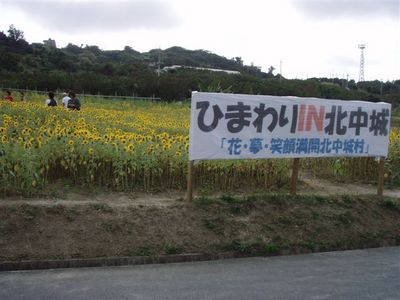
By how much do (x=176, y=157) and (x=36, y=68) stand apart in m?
44.4

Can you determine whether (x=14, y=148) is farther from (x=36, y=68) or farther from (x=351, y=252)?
(x=36, y=68)

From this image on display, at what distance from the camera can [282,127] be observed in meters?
7.38

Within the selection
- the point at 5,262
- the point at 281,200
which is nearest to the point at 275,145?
the point at 281,200

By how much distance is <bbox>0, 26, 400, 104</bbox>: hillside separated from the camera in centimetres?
3684

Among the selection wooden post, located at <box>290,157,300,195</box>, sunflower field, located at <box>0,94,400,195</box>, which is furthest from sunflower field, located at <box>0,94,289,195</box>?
wooden post, located at <box>290,157,300,195</box>

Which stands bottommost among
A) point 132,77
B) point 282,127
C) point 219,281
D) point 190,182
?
point 219,281

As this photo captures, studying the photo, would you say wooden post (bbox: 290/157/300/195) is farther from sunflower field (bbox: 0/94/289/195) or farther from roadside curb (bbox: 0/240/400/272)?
roadside curb (bbox: 0/240/400/272)

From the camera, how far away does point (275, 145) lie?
734 centimetres

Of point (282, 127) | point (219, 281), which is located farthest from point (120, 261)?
point (282, 127)

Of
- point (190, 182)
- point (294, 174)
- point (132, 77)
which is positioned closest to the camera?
point (190, 182)

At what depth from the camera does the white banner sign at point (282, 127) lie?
21.9 ft

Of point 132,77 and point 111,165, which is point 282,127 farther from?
point 132,77

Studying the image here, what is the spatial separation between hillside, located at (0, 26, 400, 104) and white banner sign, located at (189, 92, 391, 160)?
7.15 m

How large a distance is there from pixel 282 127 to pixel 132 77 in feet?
134
